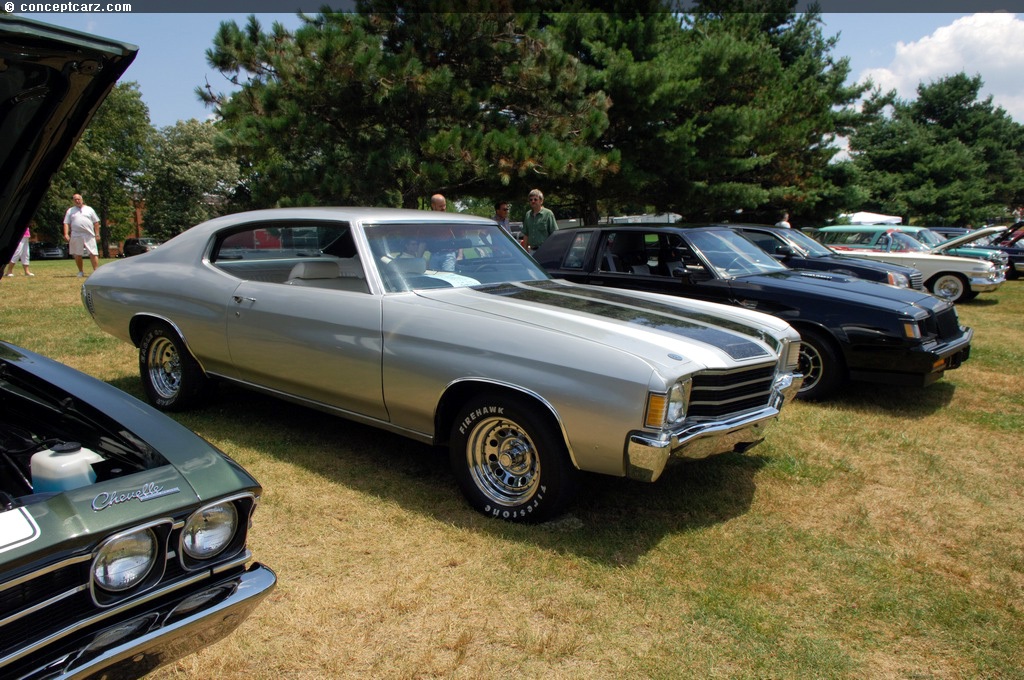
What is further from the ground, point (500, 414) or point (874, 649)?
point (500, 414)

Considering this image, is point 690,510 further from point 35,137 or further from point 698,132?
point 698,132

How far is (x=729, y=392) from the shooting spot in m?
3.39

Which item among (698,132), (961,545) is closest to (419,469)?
(961,545)

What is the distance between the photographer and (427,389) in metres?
3.52

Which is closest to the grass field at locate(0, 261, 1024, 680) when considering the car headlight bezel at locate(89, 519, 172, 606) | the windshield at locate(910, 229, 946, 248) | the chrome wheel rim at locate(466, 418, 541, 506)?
the chrome wheel rim at locate(466, 418, 541, 506)

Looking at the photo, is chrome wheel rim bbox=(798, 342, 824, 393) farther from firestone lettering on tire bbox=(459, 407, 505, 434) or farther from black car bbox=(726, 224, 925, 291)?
firestone lettering on tire bbox=(459, 407, 505, 434)

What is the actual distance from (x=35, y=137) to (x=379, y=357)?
1.86m

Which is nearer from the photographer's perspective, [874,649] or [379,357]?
[874,649]

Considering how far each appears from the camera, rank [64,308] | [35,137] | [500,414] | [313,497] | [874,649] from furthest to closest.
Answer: [64,308]
[313,497]
[500,414]
[874,649]
[35,137]

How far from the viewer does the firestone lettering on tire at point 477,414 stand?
10.9ft

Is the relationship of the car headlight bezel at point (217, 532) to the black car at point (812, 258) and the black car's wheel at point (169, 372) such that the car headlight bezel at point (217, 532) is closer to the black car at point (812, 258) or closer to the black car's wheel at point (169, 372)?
the black car's wheel at point (169, 372)

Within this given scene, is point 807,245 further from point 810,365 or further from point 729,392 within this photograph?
point 729,392

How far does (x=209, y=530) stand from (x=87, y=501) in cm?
32

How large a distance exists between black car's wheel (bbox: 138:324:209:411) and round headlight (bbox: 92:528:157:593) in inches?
130
